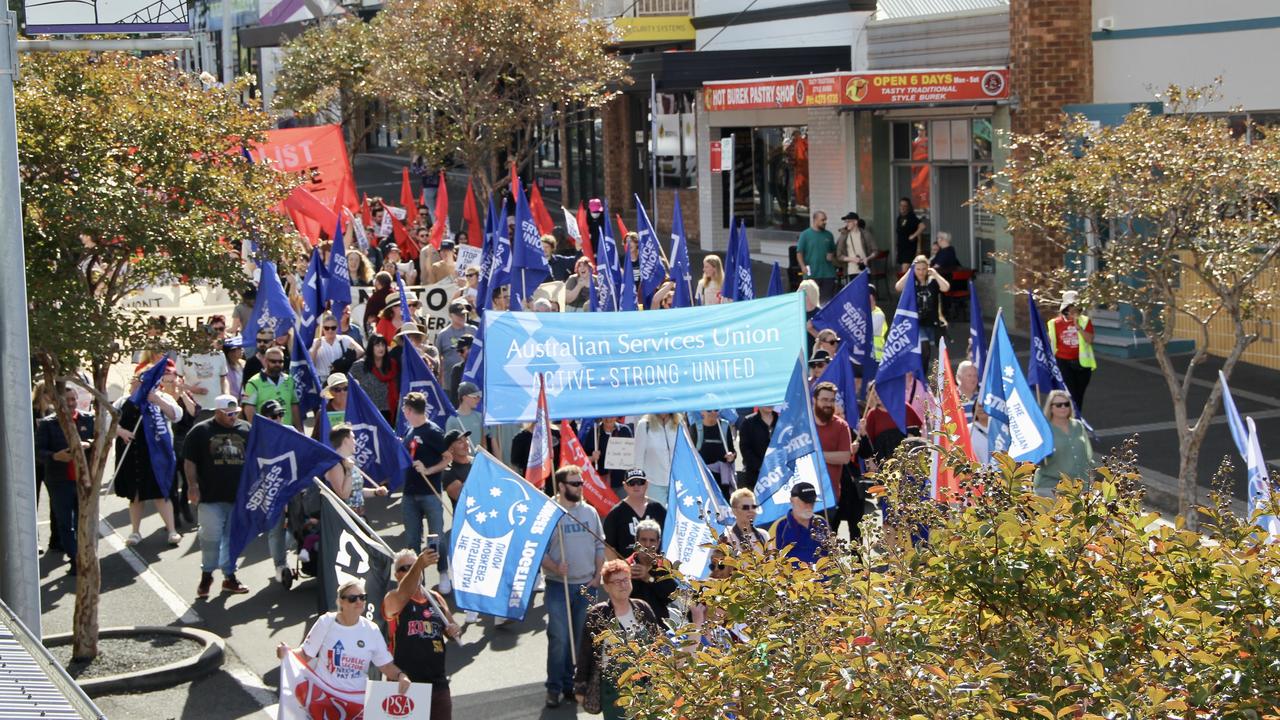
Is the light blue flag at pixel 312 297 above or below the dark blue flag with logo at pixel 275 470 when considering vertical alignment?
above

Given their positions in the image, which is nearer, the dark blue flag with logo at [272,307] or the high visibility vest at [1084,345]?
the high visibility vest at [1084,345]

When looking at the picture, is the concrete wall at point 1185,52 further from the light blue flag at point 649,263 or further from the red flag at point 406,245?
the red flag at point 406,245

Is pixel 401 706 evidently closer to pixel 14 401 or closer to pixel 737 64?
pixel 14 401

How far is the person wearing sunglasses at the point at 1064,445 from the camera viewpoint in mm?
11992

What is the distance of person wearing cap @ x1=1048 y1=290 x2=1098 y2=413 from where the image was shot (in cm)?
1587

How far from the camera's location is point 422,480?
40.8 ft

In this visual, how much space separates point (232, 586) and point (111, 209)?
373 cm

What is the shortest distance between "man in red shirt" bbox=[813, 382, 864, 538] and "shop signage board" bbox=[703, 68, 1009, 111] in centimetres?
1103

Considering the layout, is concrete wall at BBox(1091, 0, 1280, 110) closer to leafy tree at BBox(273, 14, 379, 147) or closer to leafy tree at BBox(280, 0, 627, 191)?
leafy tree at BBox(280, 0, 627, 191)

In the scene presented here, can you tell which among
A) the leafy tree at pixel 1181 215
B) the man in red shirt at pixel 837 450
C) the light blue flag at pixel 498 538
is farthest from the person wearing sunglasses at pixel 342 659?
the leafy tree at pixel 1181 215

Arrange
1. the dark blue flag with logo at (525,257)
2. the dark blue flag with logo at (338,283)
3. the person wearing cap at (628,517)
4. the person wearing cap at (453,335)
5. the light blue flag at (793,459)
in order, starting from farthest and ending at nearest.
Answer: the dark blue flag with logo at (338,283)
the dark blue flag with logo at (525,257)
the person wearing cap at (453,335)
the light blue flag at (793,459)
the person wearing cap at (628,517)

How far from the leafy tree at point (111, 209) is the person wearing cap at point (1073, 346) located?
319 inches

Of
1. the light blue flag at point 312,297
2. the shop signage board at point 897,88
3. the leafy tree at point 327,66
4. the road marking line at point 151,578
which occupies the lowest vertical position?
the road marking line at point 151,578

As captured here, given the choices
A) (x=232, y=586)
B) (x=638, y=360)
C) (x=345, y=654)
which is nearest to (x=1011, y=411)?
(x=638, y=360)
